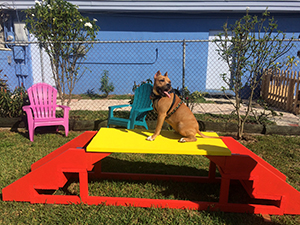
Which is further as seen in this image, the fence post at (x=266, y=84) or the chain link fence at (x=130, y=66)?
the chain link fence at (x=130, y=66)

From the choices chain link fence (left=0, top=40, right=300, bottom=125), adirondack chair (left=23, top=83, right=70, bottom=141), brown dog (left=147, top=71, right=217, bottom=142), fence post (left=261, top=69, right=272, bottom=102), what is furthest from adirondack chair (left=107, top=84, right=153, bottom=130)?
fence post (left=261, top=69, right=272, bottom=102)

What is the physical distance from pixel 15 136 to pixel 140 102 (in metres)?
2.75

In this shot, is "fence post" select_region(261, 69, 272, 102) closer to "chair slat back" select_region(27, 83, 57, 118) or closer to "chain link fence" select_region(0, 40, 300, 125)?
"chain link fence" select_region(0, 40, 300, 125)

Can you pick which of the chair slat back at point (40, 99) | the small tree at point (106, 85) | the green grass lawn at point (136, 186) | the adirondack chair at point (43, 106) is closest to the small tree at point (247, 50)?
the green grass lawn at point (136, 186)

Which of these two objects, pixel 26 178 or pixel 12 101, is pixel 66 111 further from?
pixel 26 178

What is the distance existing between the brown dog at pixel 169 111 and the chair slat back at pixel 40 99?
10.1ft

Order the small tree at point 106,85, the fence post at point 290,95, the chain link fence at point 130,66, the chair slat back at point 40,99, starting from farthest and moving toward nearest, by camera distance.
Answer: the small tree at point 106,85 → the chain link fence at point 130,66 → the fence post at point 290,95 → the chair slat back at point 40,99

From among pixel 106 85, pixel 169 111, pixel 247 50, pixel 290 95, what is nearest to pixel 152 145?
pixel 169 111

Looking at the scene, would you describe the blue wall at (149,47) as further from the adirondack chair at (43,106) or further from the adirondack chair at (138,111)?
the adirondack chair at (138,111)

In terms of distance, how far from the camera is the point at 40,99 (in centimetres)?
492

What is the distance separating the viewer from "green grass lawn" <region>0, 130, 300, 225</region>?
7.76 feet

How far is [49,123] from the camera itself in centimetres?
460

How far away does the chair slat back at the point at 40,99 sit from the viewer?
4.84 m

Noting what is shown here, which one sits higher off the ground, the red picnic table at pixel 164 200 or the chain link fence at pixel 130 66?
the chain link fence at pixel 130 66
